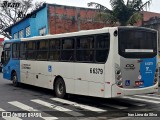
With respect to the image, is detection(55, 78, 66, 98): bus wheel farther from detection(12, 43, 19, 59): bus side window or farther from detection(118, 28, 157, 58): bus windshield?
detection(12, 43, 19, 59): bus side window

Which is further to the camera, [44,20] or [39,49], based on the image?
[44,20]

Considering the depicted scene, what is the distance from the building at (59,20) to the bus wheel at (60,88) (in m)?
15.4

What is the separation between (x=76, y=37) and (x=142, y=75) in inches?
115

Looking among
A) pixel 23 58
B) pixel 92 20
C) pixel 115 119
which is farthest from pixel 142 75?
pixel 92 20

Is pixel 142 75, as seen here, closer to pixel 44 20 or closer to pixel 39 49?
pixel 39 49

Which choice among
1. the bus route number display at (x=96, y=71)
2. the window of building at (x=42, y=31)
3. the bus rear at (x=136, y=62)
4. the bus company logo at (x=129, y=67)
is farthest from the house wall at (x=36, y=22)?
the bus company logo at (x=129, y=67)

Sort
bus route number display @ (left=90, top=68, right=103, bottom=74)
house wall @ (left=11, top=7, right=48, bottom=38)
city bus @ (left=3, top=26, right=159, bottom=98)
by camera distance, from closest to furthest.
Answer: city bus @ (left=3, top=26, right=159, bottom=98), bus route number display @ (left=90, top=68, right=103, bottom=74), house wall @ (left=11, top=7, right=48, bottom=38)

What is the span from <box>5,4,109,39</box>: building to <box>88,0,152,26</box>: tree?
4.87 meters

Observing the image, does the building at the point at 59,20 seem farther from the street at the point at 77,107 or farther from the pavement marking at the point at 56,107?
the pavement marking at the point at 56,107

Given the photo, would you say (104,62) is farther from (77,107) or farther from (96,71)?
(77,107)

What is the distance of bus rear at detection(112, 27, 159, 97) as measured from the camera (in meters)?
10.1

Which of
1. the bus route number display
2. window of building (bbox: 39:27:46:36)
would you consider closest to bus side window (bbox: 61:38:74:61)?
the bus route number display

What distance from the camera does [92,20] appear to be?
1242 inches

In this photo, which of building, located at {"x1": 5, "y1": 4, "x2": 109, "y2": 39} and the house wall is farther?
the house wall
